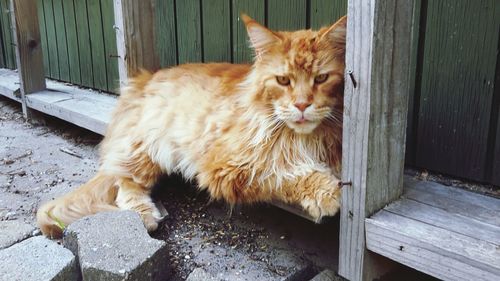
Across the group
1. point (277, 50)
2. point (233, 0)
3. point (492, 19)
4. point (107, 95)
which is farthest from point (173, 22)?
point (492, 19)

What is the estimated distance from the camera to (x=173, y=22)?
10.5 feet

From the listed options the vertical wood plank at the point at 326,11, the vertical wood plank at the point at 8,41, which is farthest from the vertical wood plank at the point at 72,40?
the vertical wood plank at the point at 326,11

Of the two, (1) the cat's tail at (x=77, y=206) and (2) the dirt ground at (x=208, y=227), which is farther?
(1) the cat's tail at (x=77, y=206)

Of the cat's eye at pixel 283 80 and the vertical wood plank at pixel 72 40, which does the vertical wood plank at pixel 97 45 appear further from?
the cat's eye at pixel 283 80

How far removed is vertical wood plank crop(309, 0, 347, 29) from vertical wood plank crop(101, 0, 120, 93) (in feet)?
6.37

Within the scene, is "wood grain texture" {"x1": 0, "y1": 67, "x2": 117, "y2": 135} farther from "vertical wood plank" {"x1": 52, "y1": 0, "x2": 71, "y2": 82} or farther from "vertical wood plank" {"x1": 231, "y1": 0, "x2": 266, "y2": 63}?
"vertical wood plank" {"x1": 231, "y1": 0, "x2": 266, "y2": 63}

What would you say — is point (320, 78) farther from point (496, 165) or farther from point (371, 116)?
point (496, 165)

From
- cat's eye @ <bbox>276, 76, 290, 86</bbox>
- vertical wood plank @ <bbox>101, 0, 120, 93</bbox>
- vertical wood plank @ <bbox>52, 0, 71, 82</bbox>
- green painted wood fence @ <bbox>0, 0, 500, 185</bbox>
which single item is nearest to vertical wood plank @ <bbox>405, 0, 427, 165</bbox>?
green painted wood fence @ <bbox>0, 0, 500, 185</bbox>

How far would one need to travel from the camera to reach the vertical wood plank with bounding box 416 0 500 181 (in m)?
1.77

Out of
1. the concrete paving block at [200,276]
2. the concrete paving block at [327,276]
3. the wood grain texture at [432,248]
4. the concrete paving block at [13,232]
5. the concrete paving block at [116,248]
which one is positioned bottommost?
the concrete paving block at [327,276]

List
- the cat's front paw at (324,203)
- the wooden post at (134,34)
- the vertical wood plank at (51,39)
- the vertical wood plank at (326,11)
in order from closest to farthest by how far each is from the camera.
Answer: the cat's front paw at (324,203)
the vertical wood plank at (326,11)
the wooden post at (134,34)
the vertical wood plank at (51,39)

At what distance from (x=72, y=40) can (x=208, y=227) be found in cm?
298

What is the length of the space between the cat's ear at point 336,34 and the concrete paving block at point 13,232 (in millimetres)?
1520

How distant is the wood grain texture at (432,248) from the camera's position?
1.22 metres
